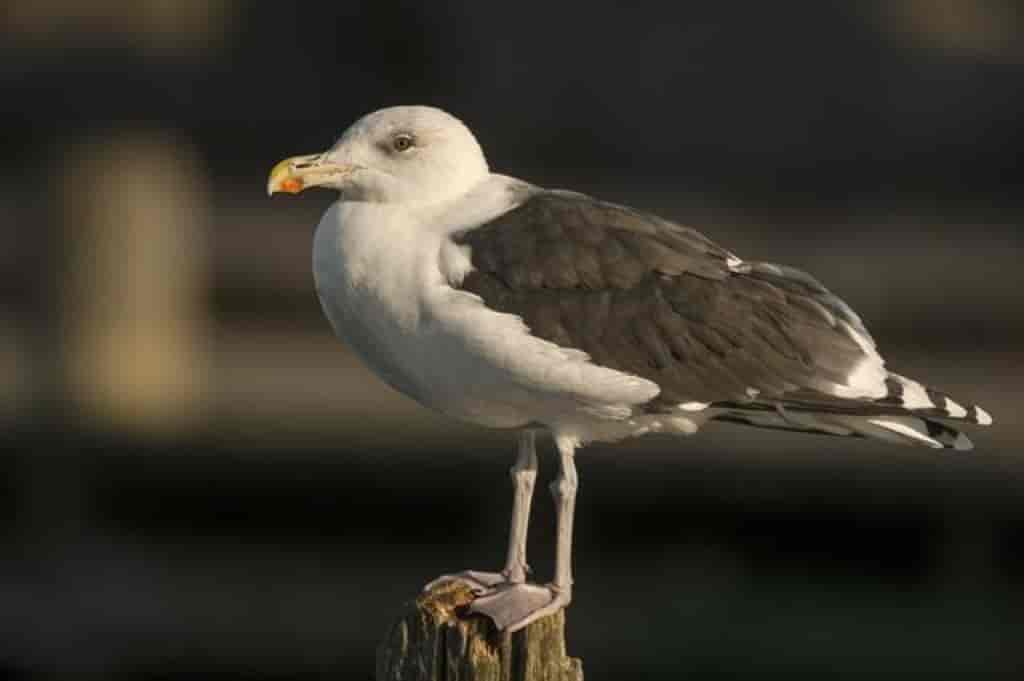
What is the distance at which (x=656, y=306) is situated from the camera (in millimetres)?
5703

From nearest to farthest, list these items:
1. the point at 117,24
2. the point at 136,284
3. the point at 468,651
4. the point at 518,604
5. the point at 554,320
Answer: the point at 468,651, the point at 518,604, the point at 554,320, the point at 117,24, the point at 136,284

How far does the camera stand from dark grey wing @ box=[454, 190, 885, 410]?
5605 millimetres

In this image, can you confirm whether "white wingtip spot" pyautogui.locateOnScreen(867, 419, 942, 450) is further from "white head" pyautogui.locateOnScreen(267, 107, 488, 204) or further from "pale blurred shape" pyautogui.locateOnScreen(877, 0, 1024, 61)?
"pale blurred shape" pyautogui.locateOnScreen(877, 0, 1024, 61)

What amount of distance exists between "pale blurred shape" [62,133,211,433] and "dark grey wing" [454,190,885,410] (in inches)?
240

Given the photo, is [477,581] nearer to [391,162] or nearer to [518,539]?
[518,539]

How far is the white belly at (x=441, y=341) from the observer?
17.9 feet

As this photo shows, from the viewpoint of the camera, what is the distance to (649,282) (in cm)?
570

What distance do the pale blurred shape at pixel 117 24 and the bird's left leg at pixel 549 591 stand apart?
5.74 metres

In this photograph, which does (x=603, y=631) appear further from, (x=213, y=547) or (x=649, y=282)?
(x=649, y=282)

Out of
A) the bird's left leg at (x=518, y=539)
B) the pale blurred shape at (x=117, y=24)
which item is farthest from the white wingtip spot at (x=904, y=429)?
the pale blurred shape at (x=117, y=24)

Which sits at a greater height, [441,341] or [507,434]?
[507,434]

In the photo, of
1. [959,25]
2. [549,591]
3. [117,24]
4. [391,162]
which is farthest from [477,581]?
[117,24]

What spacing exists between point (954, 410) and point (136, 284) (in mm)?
7234

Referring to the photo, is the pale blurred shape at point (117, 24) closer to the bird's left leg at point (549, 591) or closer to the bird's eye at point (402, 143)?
the bird's eye at point (402, 143)
